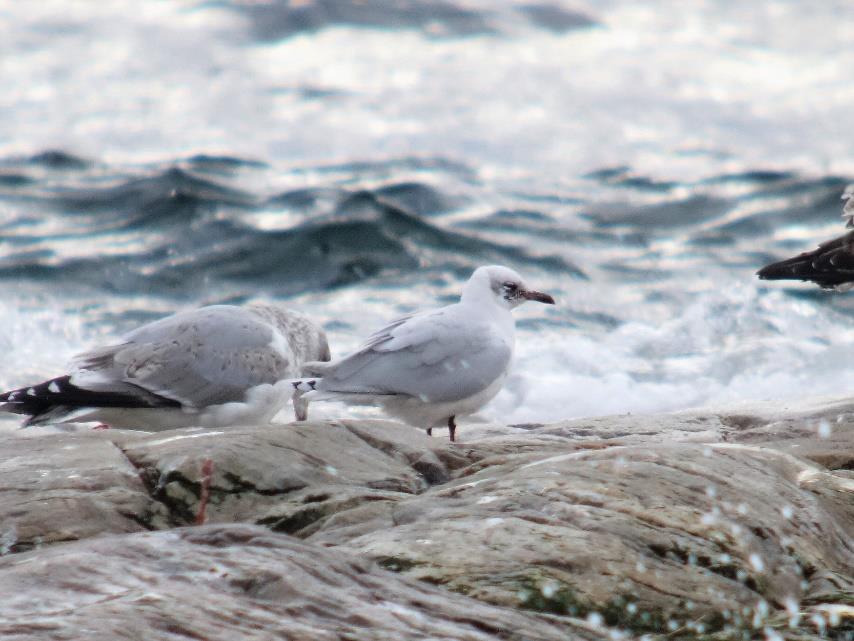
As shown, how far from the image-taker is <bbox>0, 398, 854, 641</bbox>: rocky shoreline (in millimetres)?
2869

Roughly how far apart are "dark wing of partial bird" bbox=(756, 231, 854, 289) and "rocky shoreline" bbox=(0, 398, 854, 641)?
8.63ft

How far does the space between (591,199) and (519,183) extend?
3.00ft

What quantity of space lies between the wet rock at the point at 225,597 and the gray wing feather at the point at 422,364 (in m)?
2.64

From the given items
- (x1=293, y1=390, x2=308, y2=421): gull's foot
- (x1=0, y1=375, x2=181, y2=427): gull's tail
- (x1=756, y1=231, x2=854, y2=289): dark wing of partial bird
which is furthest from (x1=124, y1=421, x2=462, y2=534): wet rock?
(x1=756, y1=231, x2=854, y2=289): dark wing of partial bird

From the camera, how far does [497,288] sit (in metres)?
6.64

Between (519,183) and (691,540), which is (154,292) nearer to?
(519,183)

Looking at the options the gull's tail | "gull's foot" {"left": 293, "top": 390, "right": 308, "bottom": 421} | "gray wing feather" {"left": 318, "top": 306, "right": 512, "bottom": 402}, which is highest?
"gray wing feather" {"left": 318, "top": 306, "right": 512, "bottom": 402}

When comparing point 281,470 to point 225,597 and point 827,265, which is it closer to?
point 225,597

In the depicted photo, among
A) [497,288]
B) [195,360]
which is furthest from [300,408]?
[497,288]

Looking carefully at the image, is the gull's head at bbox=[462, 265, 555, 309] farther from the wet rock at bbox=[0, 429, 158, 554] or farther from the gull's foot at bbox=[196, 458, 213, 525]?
the gull's foot at bbox=[196, 458, 213, 525]

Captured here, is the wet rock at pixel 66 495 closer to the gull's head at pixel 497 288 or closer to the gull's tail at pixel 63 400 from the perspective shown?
the gull's tail at pixel 63 400

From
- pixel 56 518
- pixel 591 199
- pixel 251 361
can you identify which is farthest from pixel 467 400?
pixel 591 199

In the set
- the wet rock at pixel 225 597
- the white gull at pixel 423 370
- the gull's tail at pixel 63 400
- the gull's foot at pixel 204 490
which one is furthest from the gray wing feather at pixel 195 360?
the wet rock at pixel 225 597

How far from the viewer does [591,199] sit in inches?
596
